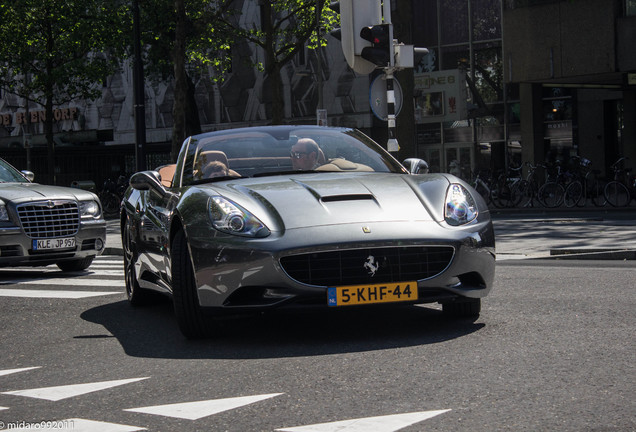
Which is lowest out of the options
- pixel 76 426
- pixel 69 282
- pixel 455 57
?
pixel 69 282

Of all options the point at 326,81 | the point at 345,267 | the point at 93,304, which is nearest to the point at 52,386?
the point at 345,267

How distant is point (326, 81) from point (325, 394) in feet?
133

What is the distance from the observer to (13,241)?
38.7ft

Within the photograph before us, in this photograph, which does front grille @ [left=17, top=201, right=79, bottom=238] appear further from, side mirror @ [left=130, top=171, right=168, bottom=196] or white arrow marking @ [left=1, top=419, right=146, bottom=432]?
white arrow marking @ [left=1, top=419, right=146, bottom=432]

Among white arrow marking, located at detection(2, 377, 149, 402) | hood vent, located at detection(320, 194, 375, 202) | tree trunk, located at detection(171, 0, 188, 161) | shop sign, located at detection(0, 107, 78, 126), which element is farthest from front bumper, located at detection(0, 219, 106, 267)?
shop sign, located at detection(0, 107, 78, 126)

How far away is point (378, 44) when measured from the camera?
47.8 ft

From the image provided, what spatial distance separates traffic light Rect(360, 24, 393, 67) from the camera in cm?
1448

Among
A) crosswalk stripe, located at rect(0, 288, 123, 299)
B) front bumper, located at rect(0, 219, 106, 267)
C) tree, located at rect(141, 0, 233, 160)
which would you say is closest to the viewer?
crosswalk stripe, located at rect(0, 288, 123, 299)

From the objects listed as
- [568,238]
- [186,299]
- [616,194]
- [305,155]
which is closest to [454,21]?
[616,194]

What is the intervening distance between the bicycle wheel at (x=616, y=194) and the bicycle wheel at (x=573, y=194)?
2.50 feet

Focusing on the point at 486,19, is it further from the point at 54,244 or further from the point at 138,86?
the point at 54,244

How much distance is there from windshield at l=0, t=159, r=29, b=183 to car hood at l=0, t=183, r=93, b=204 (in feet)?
0.91

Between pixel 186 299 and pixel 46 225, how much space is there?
617cm

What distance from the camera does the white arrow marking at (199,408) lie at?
4387 mm
